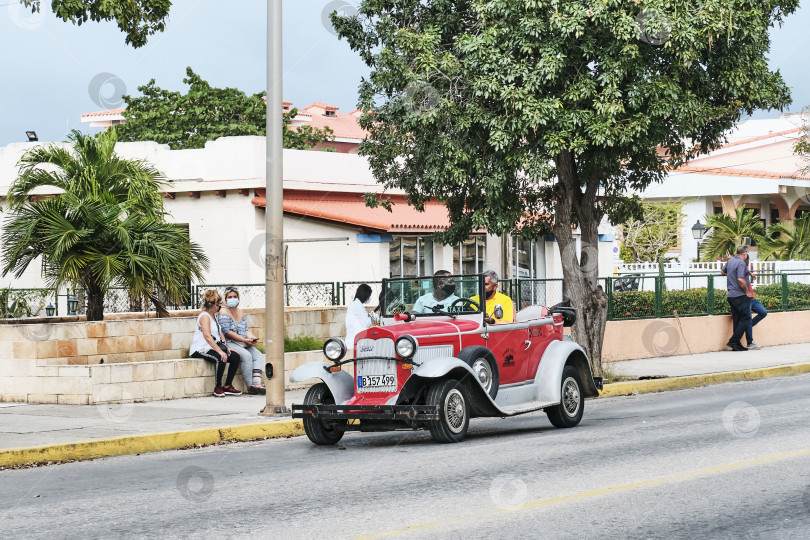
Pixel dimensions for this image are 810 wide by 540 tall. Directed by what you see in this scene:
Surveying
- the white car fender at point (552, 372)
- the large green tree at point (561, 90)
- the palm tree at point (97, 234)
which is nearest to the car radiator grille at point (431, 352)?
the white car fender at point (552, 372)

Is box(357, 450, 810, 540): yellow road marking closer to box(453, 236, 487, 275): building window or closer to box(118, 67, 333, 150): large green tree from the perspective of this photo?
box(453, 236, 487, 275): building window

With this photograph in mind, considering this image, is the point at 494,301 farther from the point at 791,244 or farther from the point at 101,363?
the point at 791,244

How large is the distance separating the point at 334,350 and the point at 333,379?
0.32 metres

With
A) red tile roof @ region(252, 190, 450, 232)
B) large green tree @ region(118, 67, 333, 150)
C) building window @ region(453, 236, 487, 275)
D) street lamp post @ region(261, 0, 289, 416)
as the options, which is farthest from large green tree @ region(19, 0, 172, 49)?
large green tree @ region(118, 67, 333, 150)

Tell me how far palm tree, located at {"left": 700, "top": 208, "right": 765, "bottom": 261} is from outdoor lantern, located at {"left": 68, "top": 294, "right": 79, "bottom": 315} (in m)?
26.3

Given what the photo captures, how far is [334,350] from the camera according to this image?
11000 mm

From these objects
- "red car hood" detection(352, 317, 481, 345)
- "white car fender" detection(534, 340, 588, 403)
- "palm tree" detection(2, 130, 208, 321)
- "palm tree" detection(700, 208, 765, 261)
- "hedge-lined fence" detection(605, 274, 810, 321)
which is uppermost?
"palm tree" detection(700, 208, 765, 261)

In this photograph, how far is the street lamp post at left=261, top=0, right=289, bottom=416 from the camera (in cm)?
1277

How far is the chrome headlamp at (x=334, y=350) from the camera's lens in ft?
35.9

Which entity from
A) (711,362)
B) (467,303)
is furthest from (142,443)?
(711,362)

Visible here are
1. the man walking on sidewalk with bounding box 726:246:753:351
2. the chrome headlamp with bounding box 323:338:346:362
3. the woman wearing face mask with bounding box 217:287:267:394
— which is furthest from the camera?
the man walking on sidewalk with bounding box 726:246:753:351

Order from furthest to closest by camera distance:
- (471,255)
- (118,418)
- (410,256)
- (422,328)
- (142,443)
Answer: (471,255), (410,256), (118,418), (142,443), (422,328)

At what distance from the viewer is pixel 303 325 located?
1839cm

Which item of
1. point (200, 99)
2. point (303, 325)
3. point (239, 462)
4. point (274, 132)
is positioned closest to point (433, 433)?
point (239, 462)
